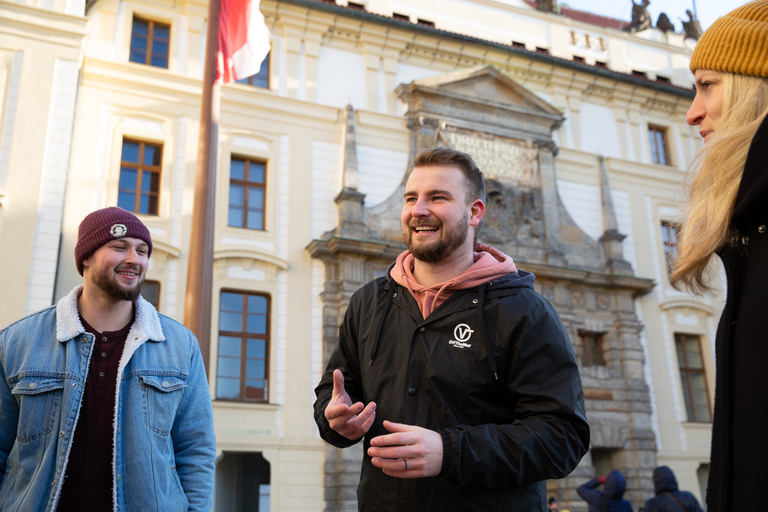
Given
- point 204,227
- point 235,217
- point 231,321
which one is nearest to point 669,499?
point 204,227

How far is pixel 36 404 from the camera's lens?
9.37ft

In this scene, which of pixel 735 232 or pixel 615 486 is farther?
pixel 615 486

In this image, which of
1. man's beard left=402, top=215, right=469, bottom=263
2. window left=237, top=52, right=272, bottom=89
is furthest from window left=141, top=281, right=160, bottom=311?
man's beard left=402, top=215, right=469, bottom=263

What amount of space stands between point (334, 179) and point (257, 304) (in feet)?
11.6

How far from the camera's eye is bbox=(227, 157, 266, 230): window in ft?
49.1

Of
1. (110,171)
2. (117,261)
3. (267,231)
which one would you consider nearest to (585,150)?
(267,231)

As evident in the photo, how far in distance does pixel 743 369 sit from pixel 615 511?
713 cm

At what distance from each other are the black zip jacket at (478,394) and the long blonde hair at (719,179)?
0.59m

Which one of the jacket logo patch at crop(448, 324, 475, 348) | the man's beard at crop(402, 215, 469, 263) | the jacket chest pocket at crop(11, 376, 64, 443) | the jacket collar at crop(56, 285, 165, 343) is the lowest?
the jacket chest pocket at crop(11, 376, 64, 443)

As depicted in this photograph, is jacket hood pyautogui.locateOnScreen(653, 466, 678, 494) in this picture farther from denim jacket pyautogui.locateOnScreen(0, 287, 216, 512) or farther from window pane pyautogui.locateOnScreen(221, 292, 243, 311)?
window pane pyautogui.locateOnScreen(221, 292, 243, 311)

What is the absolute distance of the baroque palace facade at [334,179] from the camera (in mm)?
13328

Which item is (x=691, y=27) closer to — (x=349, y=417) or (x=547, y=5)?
(x=547, y=5)

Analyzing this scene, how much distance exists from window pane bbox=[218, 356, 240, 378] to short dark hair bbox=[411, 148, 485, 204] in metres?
11.6

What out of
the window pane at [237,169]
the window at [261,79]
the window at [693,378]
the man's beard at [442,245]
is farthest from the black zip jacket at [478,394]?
the window at [693,378]
